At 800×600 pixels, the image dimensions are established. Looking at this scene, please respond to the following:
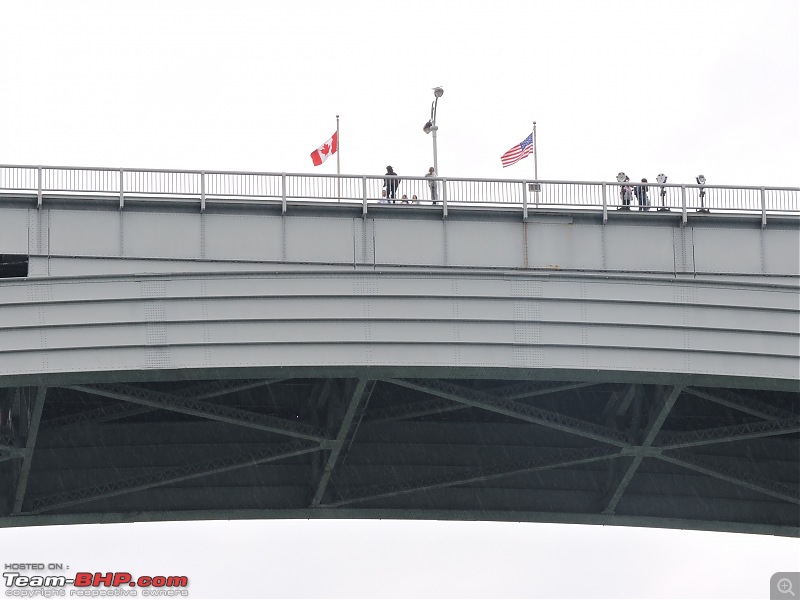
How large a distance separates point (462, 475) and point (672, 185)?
26.8 feet

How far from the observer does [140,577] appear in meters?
33.3

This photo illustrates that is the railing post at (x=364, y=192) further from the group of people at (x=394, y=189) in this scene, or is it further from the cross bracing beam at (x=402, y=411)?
the cross bracing beam at (x=402, y=411)

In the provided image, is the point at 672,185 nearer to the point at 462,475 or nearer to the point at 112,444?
the point at 462,475

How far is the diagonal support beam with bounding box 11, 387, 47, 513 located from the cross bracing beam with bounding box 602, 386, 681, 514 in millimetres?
12348

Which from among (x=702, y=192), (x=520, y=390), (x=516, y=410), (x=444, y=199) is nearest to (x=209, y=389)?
(x=516, y=410)

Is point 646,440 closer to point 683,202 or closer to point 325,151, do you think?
point 683,202

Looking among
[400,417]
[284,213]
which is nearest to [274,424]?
[400,417]

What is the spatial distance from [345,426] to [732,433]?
27.7 feet

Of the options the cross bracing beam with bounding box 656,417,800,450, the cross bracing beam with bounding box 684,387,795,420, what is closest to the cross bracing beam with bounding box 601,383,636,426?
the cross bracing beam with bounding box 656,417,800,450

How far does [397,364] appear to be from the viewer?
96.9 feet

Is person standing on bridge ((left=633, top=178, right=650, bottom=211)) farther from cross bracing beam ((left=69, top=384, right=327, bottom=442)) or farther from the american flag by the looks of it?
cross bracing beam ((left=69, top=384, right=327, bottom=442))

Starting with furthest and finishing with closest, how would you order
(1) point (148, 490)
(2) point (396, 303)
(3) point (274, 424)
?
(1) point (148, 490)
(3) point (274, 424)
(2) point (396, 303)

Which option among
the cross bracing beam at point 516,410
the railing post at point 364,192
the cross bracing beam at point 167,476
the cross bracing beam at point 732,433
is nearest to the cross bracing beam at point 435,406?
the cross bracing beam at point 516,410

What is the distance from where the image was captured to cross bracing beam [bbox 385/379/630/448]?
31.3m
